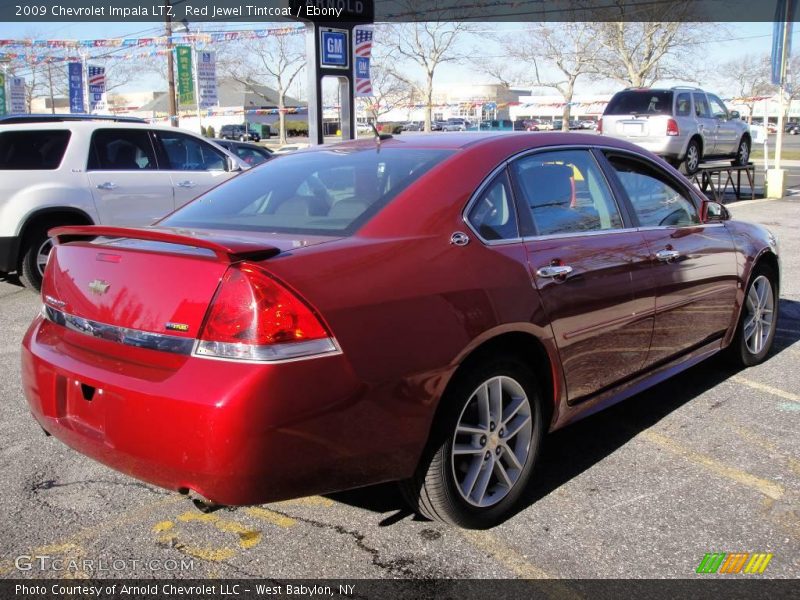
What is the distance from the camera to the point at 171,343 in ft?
8.51

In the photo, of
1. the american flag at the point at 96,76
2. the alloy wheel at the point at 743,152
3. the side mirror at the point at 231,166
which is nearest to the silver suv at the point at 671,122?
the alloy wheel at the point at 743,152

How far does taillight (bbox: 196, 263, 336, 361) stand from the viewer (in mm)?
2467

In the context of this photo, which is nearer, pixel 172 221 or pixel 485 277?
pixel 485 277

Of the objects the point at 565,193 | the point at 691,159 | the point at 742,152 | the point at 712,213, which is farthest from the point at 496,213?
the point at 742,152

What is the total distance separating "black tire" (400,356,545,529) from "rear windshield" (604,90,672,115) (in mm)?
14651

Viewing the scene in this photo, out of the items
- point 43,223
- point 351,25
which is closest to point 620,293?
point 43,223

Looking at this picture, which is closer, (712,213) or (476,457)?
(476,457)

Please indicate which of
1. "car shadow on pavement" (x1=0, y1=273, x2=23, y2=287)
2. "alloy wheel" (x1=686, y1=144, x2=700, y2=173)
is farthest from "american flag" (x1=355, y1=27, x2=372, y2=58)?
"car shadow on pavement" (x1=0, y1=273, x2=23, y2=287)

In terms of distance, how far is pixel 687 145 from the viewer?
54.4 feet

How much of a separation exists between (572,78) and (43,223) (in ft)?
142

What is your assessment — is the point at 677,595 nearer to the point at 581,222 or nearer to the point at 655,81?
the point at 581,222

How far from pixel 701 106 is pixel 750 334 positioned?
1366 centimetres

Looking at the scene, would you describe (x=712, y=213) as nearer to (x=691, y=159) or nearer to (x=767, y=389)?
(x=767, y=389)

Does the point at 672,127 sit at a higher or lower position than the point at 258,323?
higher
